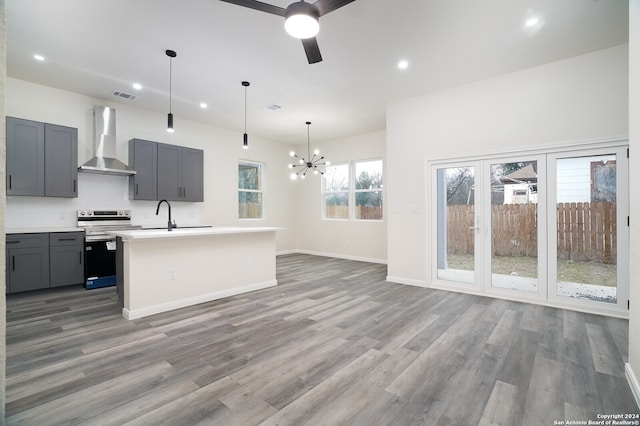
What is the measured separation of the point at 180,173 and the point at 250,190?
208 centimetres

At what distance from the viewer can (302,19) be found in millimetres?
2137

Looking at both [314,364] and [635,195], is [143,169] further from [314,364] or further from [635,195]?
[635,195]

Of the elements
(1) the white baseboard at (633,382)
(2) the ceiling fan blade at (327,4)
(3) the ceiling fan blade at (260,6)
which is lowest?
(1) the white baseboard at (633,382)

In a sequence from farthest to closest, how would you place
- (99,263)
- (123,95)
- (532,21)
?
(123,95) → (99,263) → (532,21)

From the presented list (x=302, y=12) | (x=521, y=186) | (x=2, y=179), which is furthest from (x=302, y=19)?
(x=521, y=186)

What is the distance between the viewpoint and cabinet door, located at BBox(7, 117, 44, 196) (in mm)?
4266

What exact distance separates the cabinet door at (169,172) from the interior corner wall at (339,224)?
3.59 m

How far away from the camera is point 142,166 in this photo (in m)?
5.48

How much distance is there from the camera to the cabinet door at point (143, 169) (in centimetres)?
541

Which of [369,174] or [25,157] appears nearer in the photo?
[25,157]

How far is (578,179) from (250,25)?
14.4 ft

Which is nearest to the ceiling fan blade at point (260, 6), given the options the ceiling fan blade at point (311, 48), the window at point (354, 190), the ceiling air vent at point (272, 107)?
the ceiling fan blade at point (311, 48)

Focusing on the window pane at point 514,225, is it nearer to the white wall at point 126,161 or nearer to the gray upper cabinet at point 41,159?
the white wall at point 126,161

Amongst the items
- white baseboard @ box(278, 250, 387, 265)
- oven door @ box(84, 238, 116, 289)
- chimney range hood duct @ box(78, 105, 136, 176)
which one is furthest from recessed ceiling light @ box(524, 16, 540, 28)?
oven door @ box(84, 238, 116, 289)
